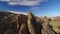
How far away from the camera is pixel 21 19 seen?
18.8 meters

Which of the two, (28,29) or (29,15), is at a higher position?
(29,15)

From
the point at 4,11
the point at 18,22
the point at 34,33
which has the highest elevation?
the point at 4,11

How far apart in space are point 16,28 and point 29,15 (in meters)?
2.23

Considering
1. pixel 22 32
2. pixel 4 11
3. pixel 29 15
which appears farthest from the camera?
pixel 4 11

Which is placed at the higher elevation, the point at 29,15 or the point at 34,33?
the point at 29,15

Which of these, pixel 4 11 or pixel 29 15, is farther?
pixel 4 11

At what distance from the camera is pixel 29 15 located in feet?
61.2

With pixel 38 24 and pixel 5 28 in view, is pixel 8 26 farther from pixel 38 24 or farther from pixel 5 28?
pixel 38 24

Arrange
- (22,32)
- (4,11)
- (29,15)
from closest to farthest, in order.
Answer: (22,32)
(29,15)
(4,11)

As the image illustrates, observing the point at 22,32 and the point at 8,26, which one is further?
the point at 8,26

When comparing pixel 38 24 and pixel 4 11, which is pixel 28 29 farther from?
pixel 4 11

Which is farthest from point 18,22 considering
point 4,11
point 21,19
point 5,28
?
point 4,11

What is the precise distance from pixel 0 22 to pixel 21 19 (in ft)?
8.95

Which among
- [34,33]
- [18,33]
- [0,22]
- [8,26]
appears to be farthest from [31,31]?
[0,22]
